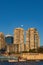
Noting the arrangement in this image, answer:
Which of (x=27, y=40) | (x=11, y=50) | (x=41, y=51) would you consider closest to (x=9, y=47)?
(x=11, y=50)

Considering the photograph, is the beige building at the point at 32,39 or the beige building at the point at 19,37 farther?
the beige building at the point at 19,37

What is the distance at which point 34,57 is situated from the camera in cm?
12206

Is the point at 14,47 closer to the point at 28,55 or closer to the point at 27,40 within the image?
the point at 27,40

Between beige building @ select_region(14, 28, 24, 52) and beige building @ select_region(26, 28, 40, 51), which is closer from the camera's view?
beige building @ select_region(26, 28, 40, 51)

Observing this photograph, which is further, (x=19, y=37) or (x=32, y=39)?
(x=19, y=37)

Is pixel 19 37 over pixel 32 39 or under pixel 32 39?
over

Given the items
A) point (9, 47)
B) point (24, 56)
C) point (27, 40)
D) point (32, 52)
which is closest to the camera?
point (24, 56)

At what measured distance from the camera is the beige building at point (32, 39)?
450 ft

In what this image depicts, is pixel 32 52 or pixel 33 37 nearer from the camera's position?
pixel 32 52

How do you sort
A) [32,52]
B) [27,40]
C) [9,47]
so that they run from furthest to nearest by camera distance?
1. [9,47]
2. [27,40]
3. [32,52]

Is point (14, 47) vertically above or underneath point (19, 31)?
underneath

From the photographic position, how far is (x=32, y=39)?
13712cm

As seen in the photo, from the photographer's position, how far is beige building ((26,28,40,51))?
450ft

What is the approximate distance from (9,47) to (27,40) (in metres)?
14.6
